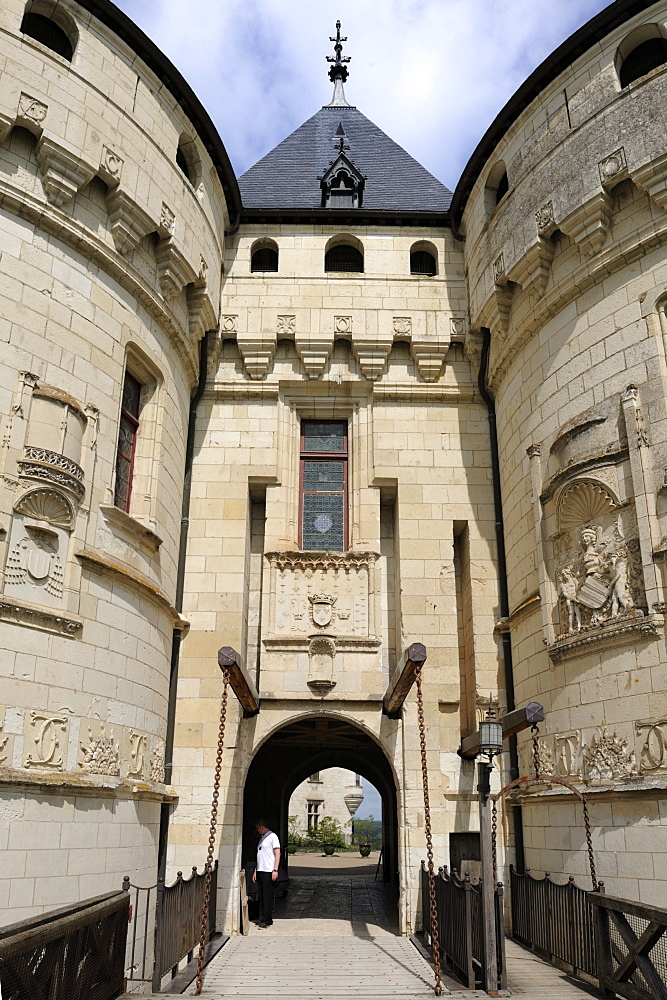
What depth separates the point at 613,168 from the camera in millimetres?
9664

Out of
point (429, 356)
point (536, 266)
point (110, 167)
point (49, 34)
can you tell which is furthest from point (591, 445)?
point (49, 34)

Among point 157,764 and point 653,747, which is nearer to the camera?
point 653,747

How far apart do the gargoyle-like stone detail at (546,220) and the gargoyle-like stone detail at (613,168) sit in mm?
848

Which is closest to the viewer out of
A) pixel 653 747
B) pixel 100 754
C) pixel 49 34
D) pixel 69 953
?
pixel 69 953

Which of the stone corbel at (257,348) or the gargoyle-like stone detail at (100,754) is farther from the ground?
the stone corbel at (257,348)

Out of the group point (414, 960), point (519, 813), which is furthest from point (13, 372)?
point (519, 813)

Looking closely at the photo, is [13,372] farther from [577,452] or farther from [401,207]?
[401,207]

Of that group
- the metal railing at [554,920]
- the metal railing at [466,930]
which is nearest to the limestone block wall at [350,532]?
the metal railing at [554,920]

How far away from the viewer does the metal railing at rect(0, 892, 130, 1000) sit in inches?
186

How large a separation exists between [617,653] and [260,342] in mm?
7228

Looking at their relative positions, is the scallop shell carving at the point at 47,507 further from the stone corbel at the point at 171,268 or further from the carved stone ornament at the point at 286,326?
the carved stone ornament at the point at 286,326

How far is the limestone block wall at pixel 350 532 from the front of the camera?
36.2 feet

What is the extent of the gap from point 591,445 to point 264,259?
23.6ft

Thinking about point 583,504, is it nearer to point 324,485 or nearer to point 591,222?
point 591,222
